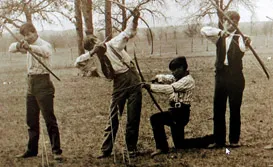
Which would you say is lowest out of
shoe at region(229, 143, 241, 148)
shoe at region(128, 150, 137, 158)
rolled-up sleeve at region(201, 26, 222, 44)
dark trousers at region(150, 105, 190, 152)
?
shoe at region(128, 150, 137, 158)

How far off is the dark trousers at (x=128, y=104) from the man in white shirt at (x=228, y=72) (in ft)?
3.77

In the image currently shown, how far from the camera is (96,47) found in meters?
5.73

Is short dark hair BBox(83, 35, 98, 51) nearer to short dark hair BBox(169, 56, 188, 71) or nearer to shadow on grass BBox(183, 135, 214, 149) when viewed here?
short dark hair BBox(169, 56, 188, 71)

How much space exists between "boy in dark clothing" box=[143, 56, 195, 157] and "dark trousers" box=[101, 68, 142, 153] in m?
0.29

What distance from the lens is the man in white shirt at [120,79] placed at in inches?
232

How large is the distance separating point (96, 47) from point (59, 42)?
1271 mm

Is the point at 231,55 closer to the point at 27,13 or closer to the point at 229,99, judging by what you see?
the point at 229,99

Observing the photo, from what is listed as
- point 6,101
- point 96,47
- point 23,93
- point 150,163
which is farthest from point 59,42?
point 23,93

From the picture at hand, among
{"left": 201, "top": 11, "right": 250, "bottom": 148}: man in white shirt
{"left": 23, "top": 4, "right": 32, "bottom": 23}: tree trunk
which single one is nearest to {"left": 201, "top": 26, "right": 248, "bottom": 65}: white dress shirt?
{"left": 201, "top": 11, "right": 250, "bottom": 148}: man in white shirt

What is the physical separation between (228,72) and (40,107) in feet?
8.62

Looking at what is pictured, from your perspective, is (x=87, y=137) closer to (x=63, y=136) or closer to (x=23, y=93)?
(x=63, y=136)

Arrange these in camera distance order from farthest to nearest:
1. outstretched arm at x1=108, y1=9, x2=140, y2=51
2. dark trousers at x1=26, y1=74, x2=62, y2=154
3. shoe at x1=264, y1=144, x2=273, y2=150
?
shoe at x1=264, y1=144, x2=273, y2=150 < dark trousers at x1=26, y1=74, x2=62, y2=154 < outstretched arm at x1=108, y1=9, x2=140, y2=51

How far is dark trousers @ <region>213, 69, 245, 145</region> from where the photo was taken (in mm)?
6273

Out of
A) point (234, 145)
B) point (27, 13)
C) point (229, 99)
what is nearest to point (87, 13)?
point (27, 13)
